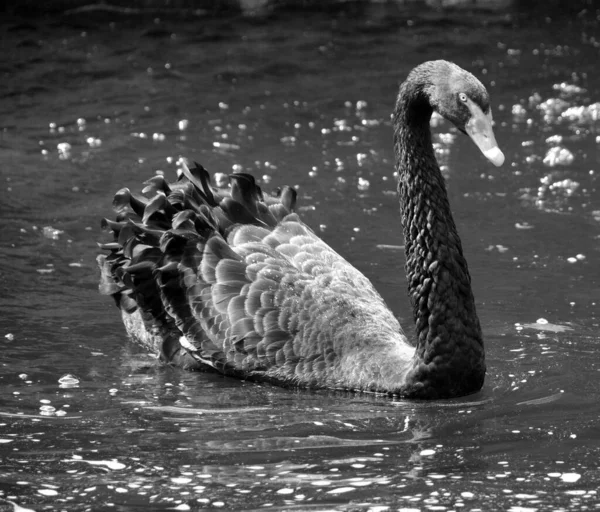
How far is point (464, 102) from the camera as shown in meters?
5.46

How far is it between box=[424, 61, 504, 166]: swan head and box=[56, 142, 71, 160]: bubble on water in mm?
5495

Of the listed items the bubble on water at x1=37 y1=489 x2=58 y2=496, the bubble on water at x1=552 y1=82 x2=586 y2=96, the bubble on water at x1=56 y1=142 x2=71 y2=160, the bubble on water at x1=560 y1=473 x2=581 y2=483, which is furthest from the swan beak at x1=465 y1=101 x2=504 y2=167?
the bubble on water at x1=552 y1=82 x2=586 y2=96

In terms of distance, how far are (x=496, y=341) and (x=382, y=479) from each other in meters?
2.25

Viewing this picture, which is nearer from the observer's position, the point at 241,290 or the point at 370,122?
the point at 241,290

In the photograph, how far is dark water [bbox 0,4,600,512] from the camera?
482 cm

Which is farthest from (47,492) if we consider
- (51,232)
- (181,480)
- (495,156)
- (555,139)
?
(555,139)

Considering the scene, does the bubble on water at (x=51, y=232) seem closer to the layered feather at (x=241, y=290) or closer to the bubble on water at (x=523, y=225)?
the layered feather at (x=241, y=290)

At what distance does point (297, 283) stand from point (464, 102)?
1499 mm

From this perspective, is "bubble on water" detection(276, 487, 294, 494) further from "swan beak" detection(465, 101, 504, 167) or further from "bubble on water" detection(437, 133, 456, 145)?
"bubble on water" detection(437, 133, 456, 145)

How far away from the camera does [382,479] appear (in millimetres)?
4727

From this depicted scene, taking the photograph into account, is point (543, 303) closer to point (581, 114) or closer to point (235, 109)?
point (581, 114)

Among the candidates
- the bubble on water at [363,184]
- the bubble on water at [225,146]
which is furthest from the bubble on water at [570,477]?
the bubble on water at [225,146]

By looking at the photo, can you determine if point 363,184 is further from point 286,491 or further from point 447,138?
point 286,491

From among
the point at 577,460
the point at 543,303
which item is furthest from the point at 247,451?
the point at 543,303
